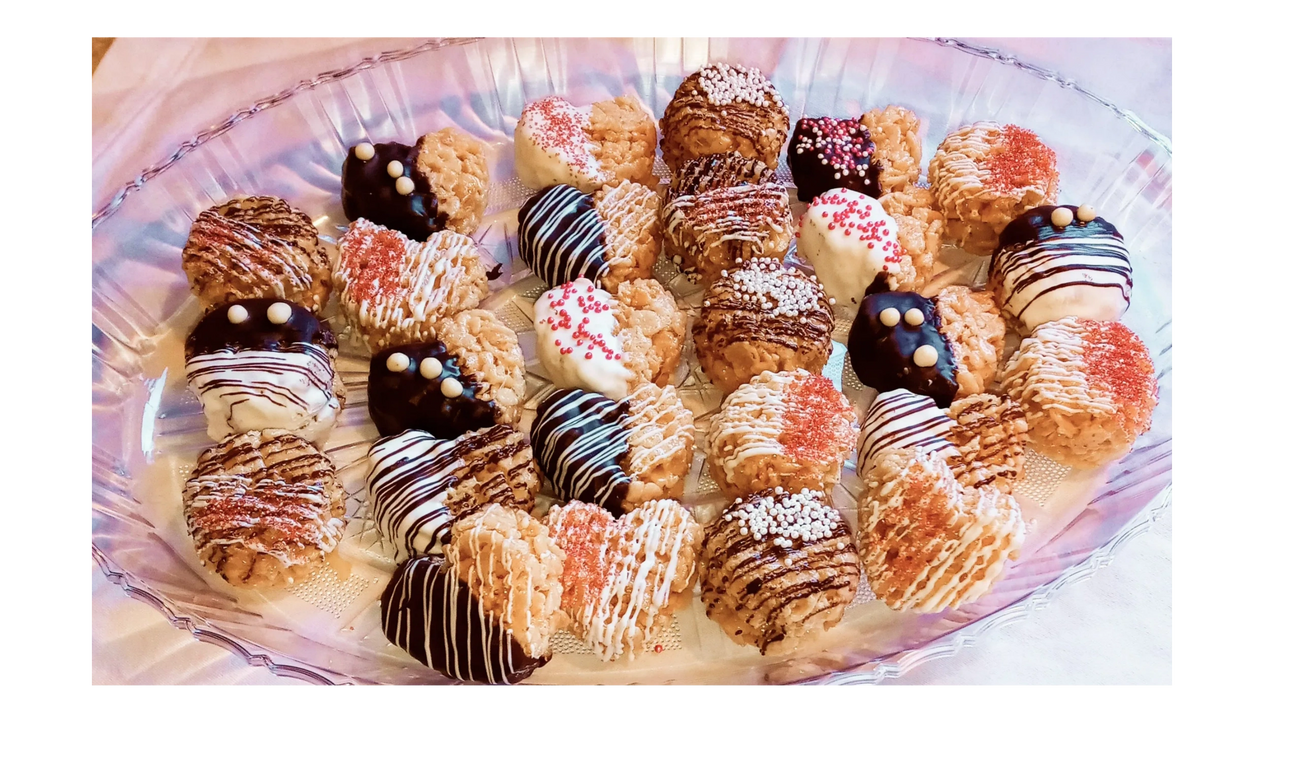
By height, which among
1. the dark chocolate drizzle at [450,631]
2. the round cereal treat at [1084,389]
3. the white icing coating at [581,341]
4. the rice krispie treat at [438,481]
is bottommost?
the dark chocolate drizzle at [450,631]

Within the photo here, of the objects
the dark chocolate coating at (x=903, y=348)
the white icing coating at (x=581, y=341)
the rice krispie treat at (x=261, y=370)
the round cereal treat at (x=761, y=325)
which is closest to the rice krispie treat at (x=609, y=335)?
the white icing coating at (x=581, y=341)

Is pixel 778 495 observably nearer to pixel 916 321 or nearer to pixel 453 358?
pixel 916 321

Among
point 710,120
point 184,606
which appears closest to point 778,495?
point 710,120

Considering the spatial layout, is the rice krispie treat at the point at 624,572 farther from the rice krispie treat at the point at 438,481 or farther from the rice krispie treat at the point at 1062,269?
the rice krispie treat at the point at 1062,269

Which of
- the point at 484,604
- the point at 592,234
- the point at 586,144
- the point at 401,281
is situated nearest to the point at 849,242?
the point at 592,234

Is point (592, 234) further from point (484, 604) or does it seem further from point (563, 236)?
point (484, 604)

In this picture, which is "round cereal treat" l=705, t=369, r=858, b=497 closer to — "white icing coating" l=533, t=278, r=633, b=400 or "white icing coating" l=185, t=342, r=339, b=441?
"white icing coating" l=533, t=278, r=633, b=400
